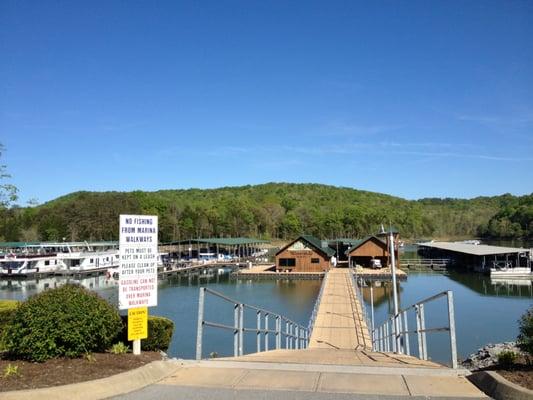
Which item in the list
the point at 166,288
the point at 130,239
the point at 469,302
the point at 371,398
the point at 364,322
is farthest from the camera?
the point at 166,288

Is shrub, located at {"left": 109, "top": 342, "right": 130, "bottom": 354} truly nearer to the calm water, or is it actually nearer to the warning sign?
the warning sign

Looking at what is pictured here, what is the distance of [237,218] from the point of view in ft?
448

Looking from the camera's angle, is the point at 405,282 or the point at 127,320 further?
the point at 405,282

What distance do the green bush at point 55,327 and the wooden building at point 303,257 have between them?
57.0m

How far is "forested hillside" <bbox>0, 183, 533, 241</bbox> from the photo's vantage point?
11594 cm

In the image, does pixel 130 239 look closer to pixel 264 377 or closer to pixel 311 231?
pixel 264 377

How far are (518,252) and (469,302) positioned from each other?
78.2 ft

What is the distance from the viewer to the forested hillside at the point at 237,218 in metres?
116

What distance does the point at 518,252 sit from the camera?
2459 inches

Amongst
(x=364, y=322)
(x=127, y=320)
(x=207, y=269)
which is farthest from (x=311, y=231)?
(x=127, y=320)

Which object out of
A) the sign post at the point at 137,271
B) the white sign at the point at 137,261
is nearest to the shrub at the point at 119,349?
the sign post at the point at 137,271

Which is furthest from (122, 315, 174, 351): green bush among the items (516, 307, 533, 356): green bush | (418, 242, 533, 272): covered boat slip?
(418, 242, 533, 272): covered boat slip

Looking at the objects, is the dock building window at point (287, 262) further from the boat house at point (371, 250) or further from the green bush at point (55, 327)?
the green bush at point (55, 327)

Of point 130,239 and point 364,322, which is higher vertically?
point 130,239
